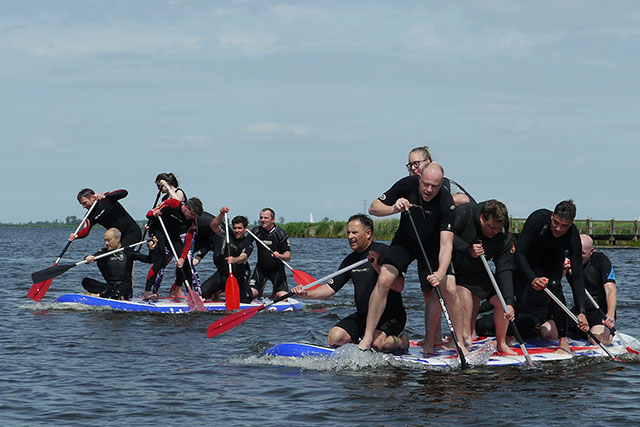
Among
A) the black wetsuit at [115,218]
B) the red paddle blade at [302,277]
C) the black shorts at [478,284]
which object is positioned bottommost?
the red paddle blade at [302,277]

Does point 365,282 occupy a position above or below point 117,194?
below

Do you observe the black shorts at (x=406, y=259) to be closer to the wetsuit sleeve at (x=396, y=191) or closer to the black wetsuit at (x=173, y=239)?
the wetsuit sleeve at (x=396, y=191)

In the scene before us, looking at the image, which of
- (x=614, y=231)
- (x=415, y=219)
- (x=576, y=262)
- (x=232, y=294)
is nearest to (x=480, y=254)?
(x=415, y=219)

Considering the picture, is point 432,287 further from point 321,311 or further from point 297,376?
point 321,311

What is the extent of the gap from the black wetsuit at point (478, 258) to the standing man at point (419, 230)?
255mm

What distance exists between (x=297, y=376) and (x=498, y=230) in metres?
2.79

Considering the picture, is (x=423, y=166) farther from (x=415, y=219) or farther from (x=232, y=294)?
(x=232, y=294)

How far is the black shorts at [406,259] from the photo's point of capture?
30.8 feet

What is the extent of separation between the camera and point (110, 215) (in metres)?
16.3

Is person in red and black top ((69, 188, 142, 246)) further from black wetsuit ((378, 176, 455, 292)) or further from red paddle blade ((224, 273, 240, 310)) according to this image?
black wetsuit ((378, 176, 455, 292))

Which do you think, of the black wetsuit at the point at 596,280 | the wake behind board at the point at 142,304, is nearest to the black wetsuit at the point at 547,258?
the black wetsuit at the point at 596,280

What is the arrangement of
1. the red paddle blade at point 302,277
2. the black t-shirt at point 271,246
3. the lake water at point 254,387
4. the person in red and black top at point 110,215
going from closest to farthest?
the lake water at point 254,387 < the red paddle blade at point 302,277 < the person in red and black top at point 110,215 < the black t-shirt at point 271,246

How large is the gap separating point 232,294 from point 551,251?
21.0 feet

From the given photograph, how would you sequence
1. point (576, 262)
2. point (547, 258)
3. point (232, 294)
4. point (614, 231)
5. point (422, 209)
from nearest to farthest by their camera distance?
point (422, 209), point (576, 262), point (547, 258), point (232, 294), point (614, 231)
